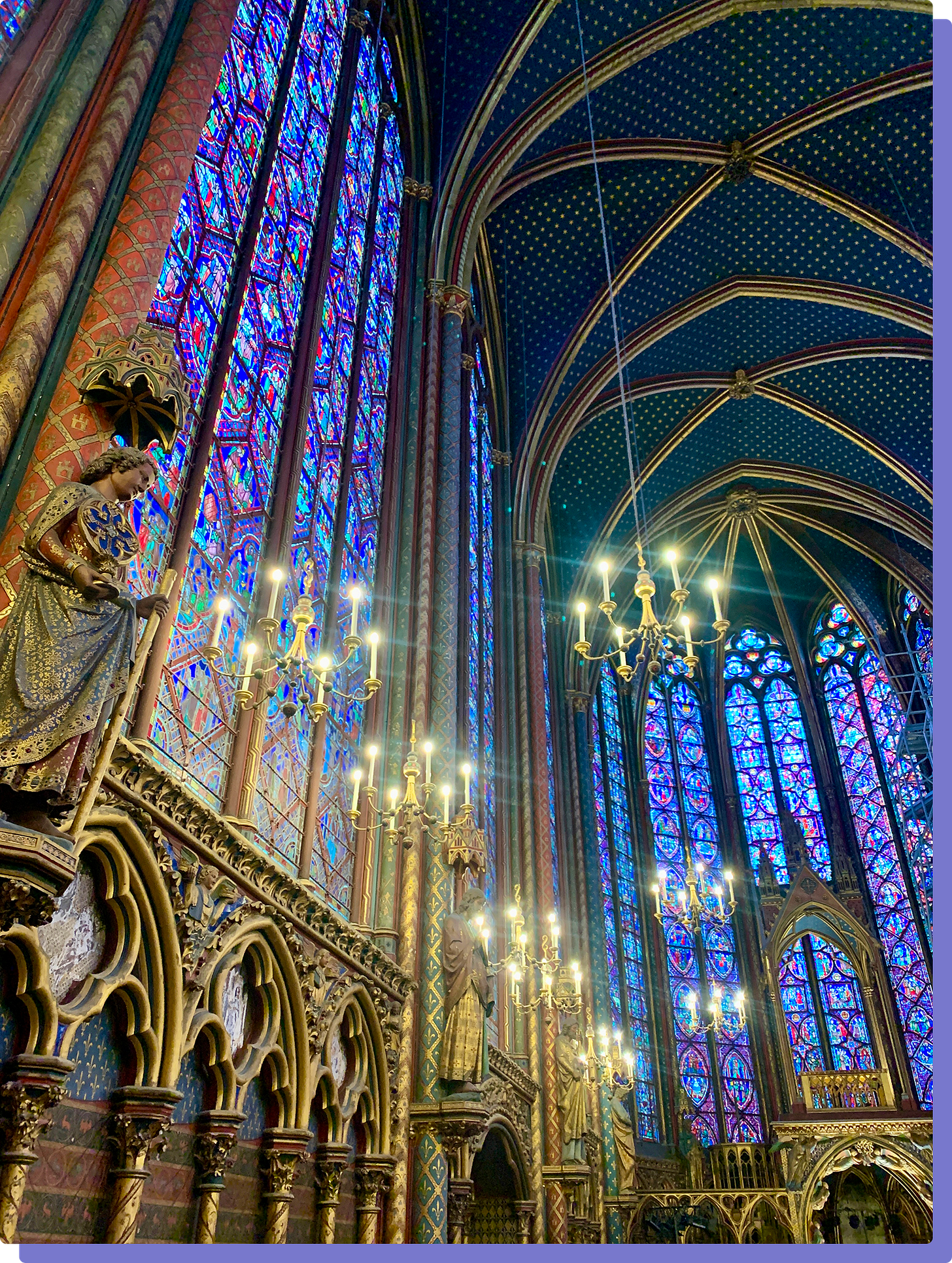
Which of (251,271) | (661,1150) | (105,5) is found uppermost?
(251,271)

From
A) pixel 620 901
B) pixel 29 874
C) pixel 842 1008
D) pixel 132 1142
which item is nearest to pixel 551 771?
pixel 620 901

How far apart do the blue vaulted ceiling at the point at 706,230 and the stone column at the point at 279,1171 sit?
12.8 m

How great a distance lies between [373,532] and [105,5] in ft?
18.2

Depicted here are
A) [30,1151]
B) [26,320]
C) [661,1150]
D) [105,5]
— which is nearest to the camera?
[30,1151]

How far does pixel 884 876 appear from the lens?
23719mm

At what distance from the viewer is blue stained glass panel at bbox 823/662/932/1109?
855 inches

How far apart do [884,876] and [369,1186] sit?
→ 19.4 meters

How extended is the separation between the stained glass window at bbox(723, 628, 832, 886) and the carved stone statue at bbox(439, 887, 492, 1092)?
1736 centimetres

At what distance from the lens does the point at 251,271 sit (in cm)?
789

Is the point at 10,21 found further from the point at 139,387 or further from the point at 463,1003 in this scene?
the point at 463,1003

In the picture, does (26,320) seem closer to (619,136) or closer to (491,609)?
(491,609)

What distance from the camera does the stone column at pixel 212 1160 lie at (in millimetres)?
5426

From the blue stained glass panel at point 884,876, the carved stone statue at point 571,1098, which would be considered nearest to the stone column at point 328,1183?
the carved stone statue at point 571,1098

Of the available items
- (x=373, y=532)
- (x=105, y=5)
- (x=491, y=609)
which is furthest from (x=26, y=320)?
(x=491, y=609)
